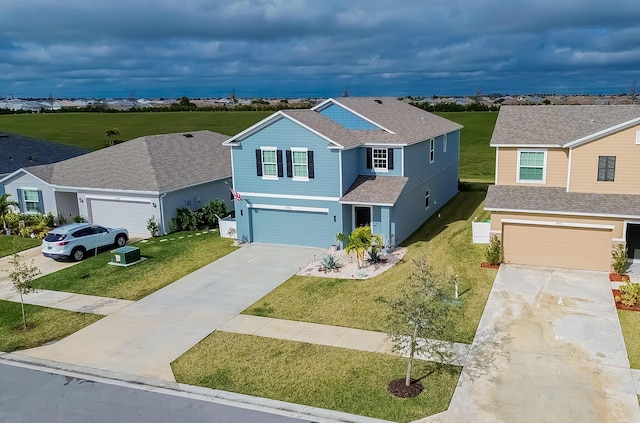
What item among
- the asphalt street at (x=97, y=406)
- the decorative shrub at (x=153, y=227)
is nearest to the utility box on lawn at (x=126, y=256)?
the decorative shrub at (x=153, y=227)

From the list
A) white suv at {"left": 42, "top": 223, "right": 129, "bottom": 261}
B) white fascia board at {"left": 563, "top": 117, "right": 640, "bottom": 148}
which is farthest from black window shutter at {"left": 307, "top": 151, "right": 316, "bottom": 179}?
white fascia board at {"left": 563, "top": 117, "right": 640, "bottom": 148}

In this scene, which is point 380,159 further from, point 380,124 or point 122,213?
point 122,213

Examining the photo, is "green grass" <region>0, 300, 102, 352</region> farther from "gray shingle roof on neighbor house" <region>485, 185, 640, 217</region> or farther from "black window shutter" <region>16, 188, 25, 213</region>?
"gray shingle roof on neighbor house" <region>485, 185, 640, 217</region>

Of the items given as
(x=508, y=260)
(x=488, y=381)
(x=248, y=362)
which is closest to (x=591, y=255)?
(x=508, y=260)

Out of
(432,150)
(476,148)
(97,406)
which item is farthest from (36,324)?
(476,148)

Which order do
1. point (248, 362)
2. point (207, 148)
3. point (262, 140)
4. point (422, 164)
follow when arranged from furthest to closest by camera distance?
point (207, 148) < point (422, 164) < point (262, 140) < point (248, 362)

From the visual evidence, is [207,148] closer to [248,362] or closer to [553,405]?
[248,362]
